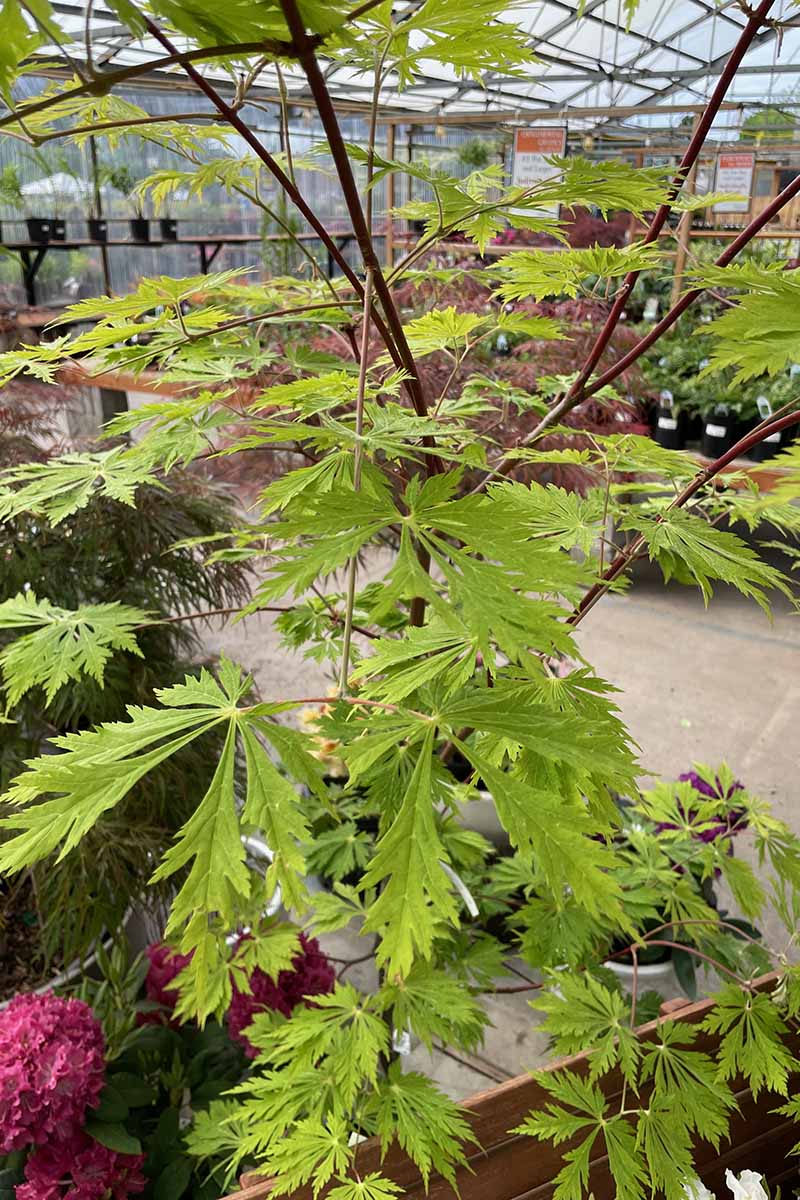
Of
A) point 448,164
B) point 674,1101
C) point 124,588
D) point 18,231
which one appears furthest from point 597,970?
point 448,164

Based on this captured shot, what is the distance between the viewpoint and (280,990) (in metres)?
1.09

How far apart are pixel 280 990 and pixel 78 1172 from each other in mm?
281

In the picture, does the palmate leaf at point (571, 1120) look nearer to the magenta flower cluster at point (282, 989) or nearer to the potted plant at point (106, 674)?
the magenta flower cluster at point (282, 989)

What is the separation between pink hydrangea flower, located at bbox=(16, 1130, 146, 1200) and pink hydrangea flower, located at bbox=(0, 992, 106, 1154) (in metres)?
0.02

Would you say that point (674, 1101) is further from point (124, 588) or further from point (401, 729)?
point (124, 588)

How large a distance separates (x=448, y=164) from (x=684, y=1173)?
604 centimetres

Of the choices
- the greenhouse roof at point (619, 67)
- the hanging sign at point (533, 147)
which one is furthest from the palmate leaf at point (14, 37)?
the greenhouse roof at point (619, 67)

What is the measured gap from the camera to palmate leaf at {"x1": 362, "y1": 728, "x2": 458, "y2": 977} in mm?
414

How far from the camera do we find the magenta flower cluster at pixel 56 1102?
90 cm

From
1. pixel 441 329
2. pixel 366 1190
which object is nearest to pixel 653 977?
pixel 366 1190

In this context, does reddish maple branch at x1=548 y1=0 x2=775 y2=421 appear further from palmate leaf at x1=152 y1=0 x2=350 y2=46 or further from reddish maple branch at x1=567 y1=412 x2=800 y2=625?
palmate leaf at x1=152 y1=0 x2=350 y2=46

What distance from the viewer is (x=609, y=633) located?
9.82 feet

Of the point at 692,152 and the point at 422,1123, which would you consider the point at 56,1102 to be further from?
the point at 692,152

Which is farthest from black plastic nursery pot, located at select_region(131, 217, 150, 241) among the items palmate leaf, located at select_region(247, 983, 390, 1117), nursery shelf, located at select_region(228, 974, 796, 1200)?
nursery shelf, located at select_region(228, 974, 796, 1200)
